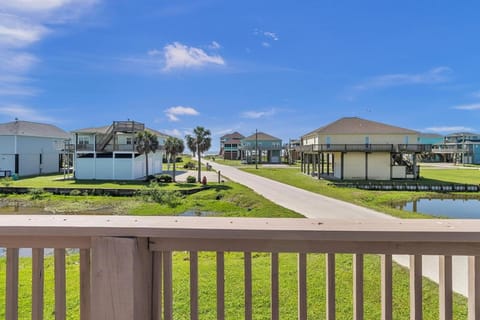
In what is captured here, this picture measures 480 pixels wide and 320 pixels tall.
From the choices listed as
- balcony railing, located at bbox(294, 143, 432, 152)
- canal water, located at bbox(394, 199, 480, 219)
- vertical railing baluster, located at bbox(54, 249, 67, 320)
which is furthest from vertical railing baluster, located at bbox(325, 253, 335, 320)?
balcony railing, located at bbox(294, 143, 432, 152)

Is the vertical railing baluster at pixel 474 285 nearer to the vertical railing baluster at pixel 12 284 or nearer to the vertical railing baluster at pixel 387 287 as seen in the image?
the vertical railing baluster at pixel 387 287

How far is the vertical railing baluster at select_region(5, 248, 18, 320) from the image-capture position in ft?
4.18

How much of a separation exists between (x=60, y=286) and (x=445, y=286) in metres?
1.57

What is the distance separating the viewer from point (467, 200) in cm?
1814

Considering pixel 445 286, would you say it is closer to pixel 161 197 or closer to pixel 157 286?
pixel 157 286

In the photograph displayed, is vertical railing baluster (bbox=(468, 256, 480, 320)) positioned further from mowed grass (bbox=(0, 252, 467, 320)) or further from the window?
the window

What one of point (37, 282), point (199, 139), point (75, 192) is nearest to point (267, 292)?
point (37, 282)

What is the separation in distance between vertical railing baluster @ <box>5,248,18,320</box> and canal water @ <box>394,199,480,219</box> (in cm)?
1577

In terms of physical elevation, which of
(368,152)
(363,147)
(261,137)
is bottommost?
(368,152)

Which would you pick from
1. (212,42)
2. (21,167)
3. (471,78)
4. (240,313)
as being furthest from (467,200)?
(21,167)

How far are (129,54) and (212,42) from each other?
18.9 ft

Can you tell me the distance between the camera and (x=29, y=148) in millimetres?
33125

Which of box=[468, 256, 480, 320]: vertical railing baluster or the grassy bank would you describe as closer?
box=[468, 256, 480, 320]: vertical railing baluster

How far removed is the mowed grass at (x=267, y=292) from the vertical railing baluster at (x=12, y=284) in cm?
219
